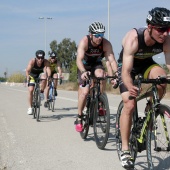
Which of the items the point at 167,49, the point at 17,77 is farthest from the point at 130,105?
the point at 17,77

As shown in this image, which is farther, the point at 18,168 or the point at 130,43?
the point at 18,168

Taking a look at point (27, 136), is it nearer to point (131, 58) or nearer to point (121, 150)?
point (121, 150)

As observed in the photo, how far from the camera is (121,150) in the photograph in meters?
4.60

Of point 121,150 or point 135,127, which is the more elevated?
point 135,127

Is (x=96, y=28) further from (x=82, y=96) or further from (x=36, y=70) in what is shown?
(x=36, y=70)

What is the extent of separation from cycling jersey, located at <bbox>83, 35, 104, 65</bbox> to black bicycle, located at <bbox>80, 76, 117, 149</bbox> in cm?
54

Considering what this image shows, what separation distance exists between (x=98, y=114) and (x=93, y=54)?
4.00ft

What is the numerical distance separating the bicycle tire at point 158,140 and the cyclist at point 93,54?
2.37 metres

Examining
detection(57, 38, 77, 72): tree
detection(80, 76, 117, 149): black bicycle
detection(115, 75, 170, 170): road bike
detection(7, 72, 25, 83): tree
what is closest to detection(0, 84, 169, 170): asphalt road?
detection(80, 76, 117, 149): black bicycle

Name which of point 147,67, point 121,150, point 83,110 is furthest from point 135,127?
point 83,110

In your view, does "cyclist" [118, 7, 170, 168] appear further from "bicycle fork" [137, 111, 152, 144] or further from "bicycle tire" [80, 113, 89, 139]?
"bicycle tire" [80, 113, 89, 139]

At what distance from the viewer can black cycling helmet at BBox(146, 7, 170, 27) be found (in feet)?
12.4

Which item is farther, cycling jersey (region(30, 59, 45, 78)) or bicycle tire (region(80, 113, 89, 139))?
cycling jersey (region(30, 59, 45, 78))

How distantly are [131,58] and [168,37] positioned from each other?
1.67ft
